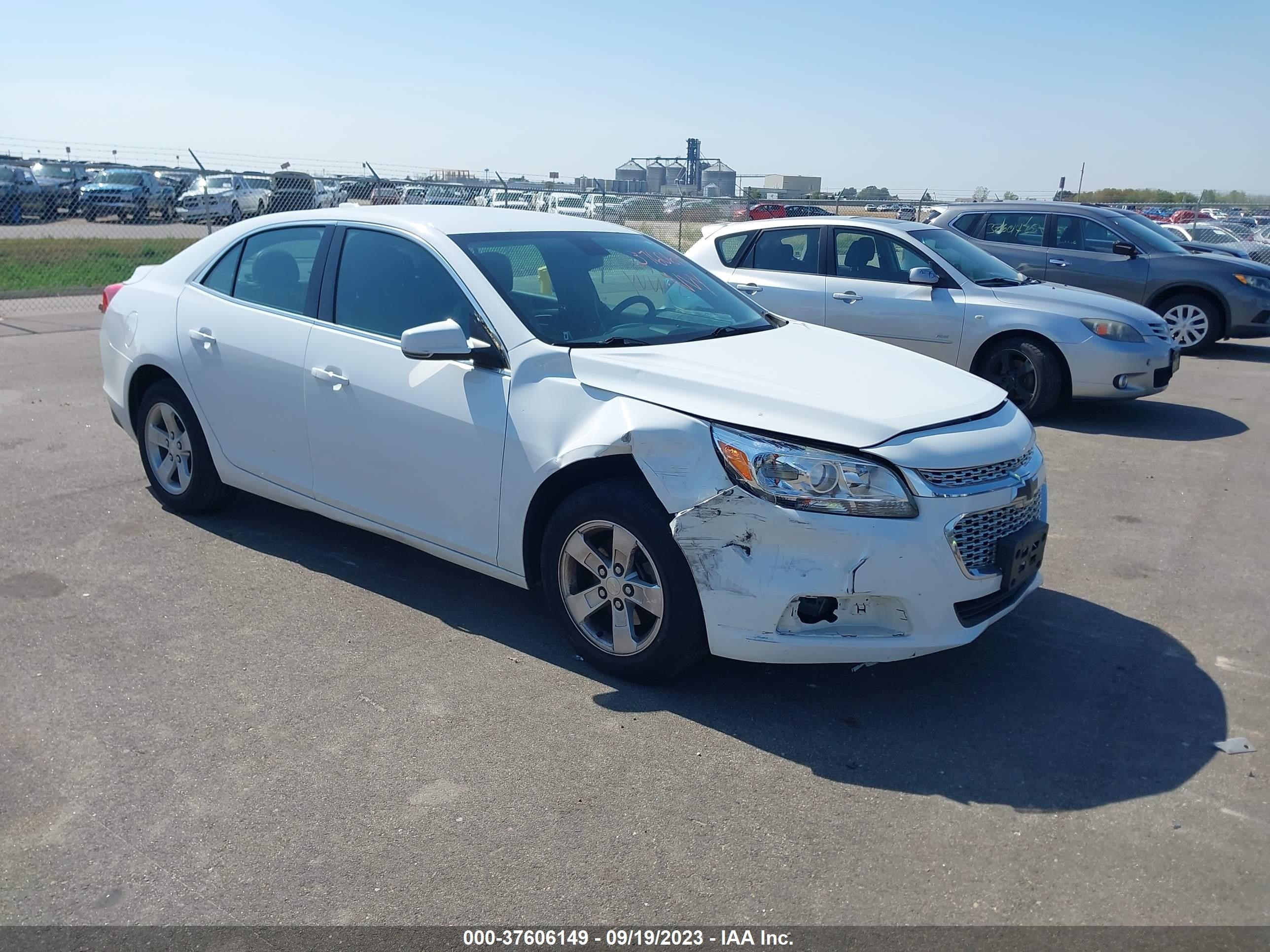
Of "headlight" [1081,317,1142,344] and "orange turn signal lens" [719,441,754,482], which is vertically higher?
"orange turn signal lens" [719,441,754,482]

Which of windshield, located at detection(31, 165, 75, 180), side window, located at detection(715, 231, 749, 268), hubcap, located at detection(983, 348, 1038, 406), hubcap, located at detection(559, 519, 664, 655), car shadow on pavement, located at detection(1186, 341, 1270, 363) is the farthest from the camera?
windshield, located at detection(31, 165, 75, 180)

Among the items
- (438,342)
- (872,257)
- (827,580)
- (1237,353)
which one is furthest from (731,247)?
(1237,353)

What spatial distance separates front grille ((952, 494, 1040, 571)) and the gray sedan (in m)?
9.34

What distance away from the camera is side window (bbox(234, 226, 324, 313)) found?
5.07 metres

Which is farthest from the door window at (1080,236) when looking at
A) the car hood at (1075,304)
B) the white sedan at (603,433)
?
the white sedan at (603,433)

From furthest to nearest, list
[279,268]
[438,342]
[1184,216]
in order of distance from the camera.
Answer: [1184,216]
[279,268]
[438,342]

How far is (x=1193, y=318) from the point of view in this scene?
41.7 ft

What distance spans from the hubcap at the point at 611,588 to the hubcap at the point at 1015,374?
598 centimetres

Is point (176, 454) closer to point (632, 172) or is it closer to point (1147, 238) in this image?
point (1147, 238)

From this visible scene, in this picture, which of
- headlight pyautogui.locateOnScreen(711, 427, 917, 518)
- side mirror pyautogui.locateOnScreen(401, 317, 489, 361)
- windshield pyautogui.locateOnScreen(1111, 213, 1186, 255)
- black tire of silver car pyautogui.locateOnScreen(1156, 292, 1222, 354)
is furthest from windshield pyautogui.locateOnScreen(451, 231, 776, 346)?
black tire of silver car pyautogui.locateOnScreen(1156, 292, 1222, 354)

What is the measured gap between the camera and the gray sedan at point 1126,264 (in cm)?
1241

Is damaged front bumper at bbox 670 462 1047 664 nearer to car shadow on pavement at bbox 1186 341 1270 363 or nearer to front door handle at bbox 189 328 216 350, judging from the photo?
front door handle at bbox 189 328 216 350

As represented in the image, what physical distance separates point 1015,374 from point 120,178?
29.7 m

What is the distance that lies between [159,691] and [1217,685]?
13.0 ft
